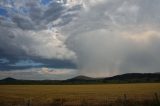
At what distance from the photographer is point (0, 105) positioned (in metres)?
28.8

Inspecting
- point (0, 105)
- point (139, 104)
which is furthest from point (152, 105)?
point (0, 105)

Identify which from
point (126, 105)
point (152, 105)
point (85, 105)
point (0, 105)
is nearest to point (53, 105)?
point (85, 105)

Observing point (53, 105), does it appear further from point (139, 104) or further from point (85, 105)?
point (139, 104)

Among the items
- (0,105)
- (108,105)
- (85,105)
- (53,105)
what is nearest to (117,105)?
(108,105)

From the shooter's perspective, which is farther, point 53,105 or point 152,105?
point 53,105

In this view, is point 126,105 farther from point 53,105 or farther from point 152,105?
point 53,105

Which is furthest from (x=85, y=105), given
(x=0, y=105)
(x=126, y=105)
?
(x=0, y=105)

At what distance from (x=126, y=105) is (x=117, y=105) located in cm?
121

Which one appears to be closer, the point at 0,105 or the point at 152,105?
the point at 152,105

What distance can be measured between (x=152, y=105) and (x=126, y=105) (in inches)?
104

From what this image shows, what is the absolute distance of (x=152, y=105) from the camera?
27.0m

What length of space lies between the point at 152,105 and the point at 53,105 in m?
11.0

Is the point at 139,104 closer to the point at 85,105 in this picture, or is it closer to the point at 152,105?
the point at 152,105

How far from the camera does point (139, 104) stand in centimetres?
2827
